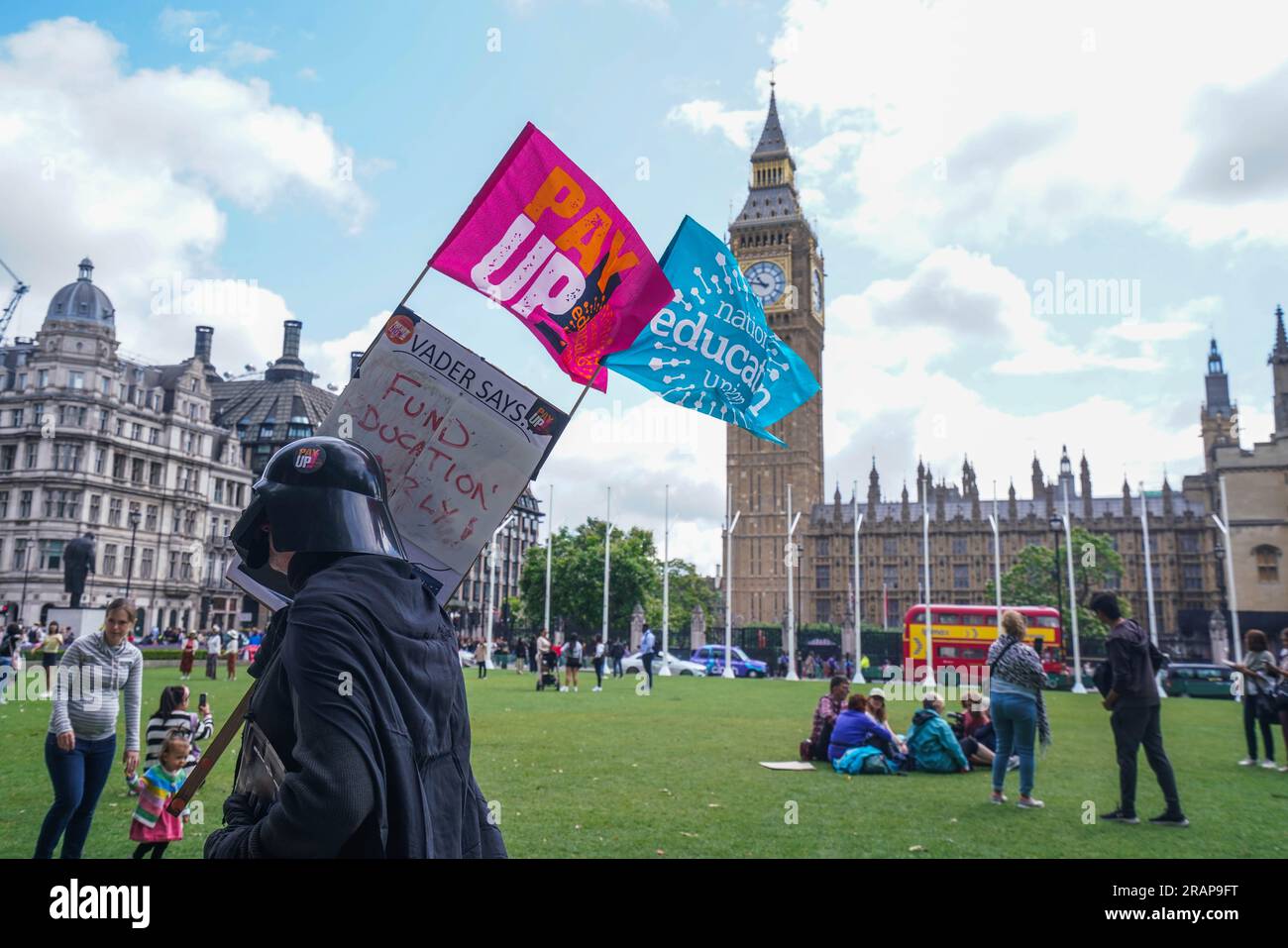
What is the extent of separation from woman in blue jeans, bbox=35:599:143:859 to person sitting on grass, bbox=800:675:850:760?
818 cm

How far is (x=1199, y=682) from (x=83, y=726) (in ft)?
126

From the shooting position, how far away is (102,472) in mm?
53500

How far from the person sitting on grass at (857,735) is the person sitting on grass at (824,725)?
0.28 metres

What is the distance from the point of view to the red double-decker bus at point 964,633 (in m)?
40.8

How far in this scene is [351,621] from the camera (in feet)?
6.67

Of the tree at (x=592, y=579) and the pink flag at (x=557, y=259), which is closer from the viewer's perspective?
the pink flag at (x=557, y=259)

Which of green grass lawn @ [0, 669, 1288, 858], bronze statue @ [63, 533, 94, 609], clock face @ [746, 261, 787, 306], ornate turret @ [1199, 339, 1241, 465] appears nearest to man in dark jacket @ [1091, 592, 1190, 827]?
green grass lawn @ [0, 669, 1288, 858]

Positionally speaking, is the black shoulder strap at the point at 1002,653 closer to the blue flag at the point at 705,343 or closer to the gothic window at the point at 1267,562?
the blue flag at the point at 705,343

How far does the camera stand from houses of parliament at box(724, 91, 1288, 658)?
79625mm

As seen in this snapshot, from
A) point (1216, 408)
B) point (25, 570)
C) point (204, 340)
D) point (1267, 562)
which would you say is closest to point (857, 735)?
point (1267, 562)

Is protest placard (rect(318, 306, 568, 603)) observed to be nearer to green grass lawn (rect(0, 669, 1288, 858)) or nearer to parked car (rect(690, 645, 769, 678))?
green grass lawn (rect(0, 669, 1288, 858))

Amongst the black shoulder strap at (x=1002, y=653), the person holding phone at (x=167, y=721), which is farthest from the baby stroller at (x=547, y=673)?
the black shoulder strap at (x=1002, y=653)
